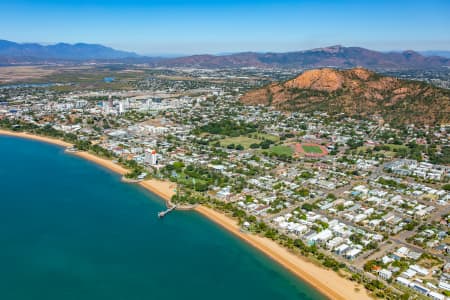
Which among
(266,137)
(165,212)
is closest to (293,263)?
(165,212)

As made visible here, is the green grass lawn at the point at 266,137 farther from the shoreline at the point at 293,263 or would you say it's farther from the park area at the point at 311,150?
the shoreline at the point at 293,263

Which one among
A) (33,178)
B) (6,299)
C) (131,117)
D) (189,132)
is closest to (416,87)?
(189,132)

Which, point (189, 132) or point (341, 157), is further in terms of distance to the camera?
point (189, 132)

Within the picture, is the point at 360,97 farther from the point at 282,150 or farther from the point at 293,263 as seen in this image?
the point at 293,263

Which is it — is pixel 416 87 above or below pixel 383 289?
above

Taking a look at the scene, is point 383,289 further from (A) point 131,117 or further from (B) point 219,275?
(A) point 131,117

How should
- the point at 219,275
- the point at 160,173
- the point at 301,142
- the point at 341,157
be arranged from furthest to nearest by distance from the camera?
1. the point at 301,142
2. the point at 341,157
3. the point at 160,173
4. the point at 219,275
